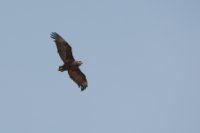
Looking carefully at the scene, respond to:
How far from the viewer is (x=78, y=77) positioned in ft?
201

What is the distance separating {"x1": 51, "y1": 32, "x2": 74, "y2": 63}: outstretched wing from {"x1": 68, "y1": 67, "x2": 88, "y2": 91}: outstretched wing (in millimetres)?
1256

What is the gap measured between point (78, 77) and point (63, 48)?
2466mm

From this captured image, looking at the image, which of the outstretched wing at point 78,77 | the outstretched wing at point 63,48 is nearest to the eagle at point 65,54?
the outstretched wing at point 63,48

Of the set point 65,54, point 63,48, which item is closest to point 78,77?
point 65,54

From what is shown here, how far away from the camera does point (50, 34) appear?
197 ft

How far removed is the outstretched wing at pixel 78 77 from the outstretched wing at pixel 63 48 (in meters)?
A: 1.26

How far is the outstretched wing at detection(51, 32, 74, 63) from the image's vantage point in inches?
2360

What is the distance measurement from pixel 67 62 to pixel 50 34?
2.14 meters

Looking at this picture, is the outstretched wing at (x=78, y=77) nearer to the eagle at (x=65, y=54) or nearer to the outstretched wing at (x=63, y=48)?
the eagle at (x=65, y=54)

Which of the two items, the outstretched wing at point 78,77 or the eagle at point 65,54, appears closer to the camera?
the eagle at point 65,54

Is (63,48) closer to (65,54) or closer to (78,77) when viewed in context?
(65,54)

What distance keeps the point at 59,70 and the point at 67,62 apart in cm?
106

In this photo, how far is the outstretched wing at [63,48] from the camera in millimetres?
59938

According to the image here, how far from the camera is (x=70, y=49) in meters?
60.1
